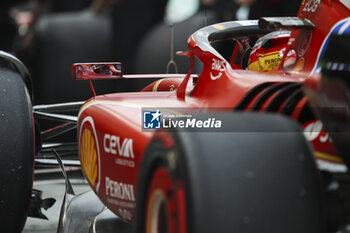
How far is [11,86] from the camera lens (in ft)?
8.84

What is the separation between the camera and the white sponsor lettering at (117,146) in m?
1.98

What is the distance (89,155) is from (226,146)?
95 centimetres

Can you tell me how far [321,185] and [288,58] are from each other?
774mm

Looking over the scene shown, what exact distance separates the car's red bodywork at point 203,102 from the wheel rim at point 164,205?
278mm

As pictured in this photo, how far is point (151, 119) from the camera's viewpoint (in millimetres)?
2061

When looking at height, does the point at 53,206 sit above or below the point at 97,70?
below

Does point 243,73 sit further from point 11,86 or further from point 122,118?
point 11,86

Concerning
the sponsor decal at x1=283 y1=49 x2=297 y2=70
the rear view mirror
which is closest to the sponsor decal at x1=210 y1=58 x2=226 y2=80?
the sponsor decal at x1=283 y1=49 x2=297 y2=70

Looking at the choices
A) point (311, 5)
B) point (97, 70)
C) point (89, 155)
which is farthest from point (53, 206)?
point (311, 5)

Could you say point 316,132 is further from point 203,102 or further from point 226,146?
point 203,102

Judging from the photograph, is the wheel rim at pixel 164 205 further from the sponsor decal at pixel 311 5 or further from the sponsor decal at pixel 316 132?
the sponsor decal at pixel 311 5

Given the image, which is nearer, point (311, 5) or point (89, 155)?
point (311, 5)

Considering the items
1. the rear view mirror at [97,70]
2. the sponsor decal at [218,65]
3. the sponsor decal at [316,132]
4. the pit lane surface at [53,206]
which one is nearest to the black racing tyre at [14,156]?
the rear view mirror at [97,70]

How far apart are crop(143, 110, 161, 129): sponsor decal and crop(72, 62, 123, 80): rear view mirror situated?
0.57 m
